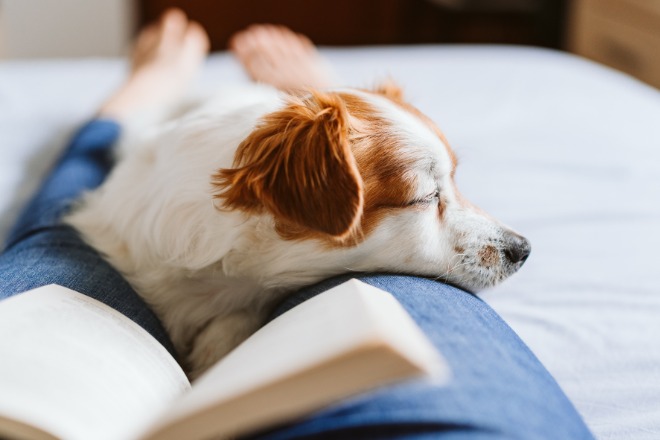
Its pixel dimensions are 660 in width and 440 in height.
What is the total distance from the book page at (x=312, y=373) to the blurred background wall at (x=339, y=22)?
2984 millimetres

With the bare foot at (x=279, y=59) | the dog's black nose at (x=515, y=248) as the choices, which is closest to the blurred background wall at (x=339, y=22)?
the bare foot at (x=279, y=59)

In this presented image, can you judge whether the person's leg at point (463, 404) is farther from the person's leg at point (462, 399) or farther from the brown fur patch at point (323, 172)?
the brown fur patch at point (323, 172)

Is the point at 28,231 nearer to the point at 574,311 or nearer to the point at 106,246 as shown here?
the point at 106,246

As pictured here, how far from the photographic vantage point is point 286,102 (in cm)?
110

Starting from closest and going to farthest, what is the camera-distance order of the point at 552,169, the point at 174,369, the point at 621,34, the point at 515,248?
the point at 174,369, the point at 515,248, the point at 552,169, the point at 621,34

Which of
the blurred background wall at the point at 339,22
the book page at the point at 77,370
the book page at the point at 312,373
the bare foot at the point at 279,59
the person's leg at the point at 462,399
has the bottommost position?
the blurred background wall at the point at 339,22

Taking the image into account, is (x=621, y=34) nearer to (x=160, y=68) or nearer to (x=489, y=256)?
(x=160, y=68)

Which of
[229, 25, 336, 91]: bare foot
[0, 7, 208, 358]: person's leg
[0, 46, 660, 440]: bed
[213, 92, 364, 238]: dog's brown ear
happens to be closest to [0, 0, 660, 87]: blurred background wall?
[0, 46, 660, 440]: bed

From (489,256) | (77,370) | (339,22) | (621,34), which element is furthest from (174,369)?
(339,22)

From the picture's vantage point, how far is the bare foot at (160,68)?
1878 millimetres

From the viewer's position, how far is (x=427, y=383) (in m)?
0.66

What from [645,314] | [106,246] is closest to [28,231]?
[106,246]

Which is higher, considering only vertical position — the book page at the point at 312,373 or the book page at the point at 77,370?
the book page at the point at 312,373

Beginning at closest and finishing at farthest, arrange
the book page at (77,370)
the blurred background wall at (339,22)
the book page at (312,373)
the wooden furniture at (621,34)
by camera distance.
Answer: the book page at (312,373)
the book page at (77,370)
the wooden furniture at (621,34)
the blurred background wall at (339,22)
